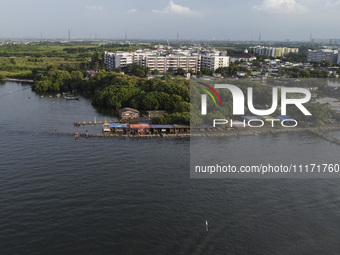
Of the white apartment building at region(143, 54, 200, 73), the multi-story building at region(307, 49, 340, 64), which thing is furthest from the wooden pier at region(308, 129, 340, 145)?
the multi-story building at region(307, 49, 340, 64)

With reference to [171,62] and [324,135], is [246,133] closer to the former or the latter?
[324,135]

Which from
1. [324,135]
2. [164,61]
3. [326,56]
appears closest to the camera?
[324,135]

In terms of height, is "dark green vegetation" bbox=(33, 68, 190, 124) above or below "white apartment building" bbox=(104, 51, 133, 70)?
below

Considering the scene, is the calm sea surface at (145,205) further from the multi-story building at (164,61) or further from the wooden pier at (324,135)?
the multi-story building at (164,61)

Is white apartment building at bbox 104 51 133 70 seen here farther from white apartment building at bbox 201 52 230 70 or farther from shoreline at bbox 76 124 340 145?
shoreline at bbox 76 124 340 145

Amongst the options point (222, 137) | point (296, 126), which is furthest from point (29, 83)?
point (296, 126)

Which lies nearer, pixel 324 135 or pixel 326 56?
pixel 324 135

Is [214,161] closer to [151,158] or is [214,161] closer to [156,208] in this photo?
[151,158]

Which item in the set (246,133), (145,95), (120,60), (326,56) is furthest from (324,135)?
(326,56)

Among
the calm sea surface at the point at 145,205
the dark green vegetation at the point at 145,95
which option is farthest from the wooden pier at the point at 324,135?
the dark green vegetation at the point at 145,95
